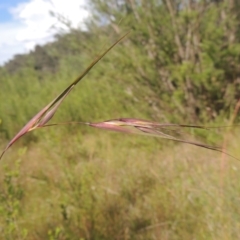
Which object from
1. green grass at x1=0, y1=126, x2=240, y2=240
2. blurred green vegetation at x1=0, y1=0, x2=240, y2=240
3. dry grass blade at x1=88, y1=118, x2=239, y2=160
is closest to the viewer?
dry grass blade at x1=88, y1=118, x2=239, y2=160

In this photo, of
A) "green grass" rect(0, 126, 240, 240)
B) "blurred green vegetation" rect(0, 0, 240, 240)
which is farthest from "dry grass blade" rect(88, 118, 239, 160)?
"green grass" rect(0, 126, 240, 240)

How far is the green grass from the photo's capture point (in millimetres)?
1904

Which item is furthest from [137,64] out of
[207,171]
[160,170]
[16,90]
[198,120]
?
[16,90]

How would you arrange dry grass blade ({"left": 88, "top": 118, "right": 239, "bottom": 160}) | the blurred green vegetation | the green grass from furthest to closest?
1. the blurred green vegetation
2. the green grass
3. dry grass blade ({"left": 88, "top": 118, "right": 239, "bottom": 160})

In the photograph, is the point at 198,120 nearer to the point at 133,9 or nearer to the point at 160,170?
the point at 133,9

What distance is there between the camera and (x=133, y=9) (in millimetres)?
4047

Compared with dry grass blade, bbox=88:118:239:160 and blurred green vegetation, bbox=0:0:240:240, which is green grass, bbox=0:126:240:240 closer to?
blurred green vegetation, bbox=0:0:240:240

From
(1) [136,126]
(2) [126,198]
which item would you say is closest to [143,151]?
(2) [126,198]

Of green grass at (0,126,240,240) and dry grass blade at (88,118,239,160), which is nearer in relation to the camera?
dry grass blade at (88,118,239,160)

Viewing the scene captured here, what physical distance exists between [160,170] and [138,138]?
4.14 ft

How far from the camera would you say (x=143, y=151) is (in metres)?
4.08

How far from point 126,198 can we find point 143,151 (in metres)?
1.39

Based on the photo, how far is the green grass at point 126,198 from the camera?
190 cm

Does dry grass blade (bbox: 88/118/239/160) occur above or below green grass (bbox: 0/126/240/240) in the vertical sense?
above
